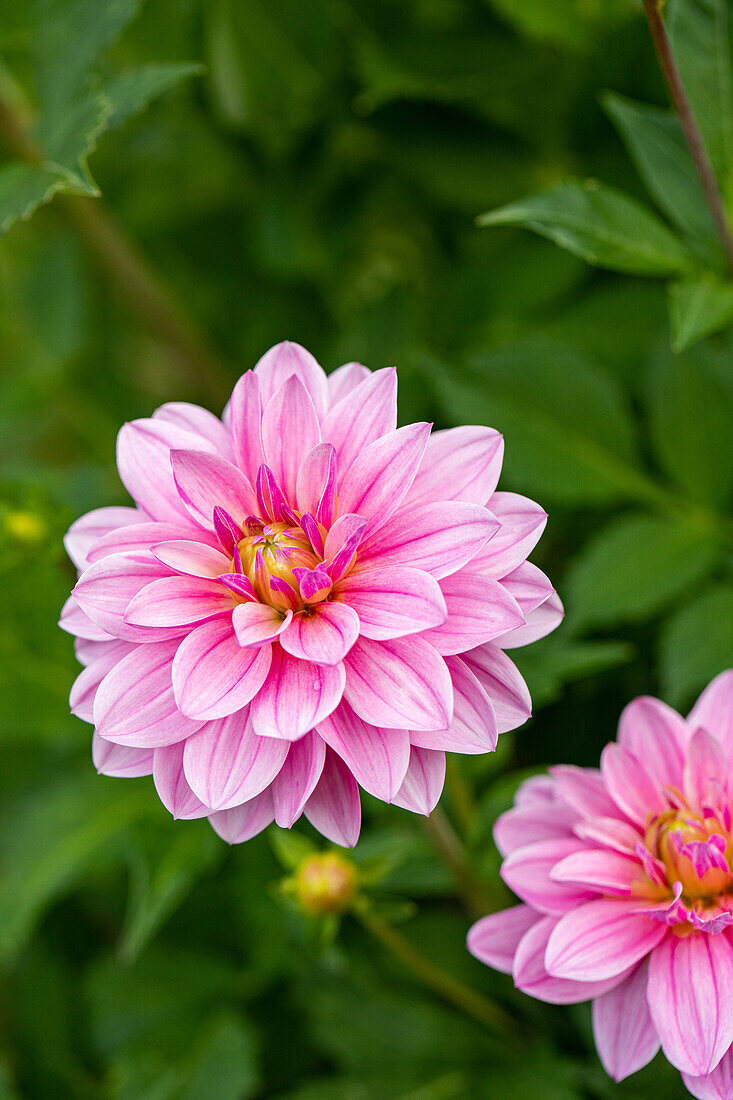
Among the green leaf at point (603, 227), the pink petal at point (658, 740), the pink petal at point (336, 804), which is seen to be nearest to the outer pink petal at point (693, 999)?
the pink petal at point (658, 740)

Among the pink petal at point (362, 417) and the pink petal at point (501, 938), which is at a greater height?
the pink petal at point (362, 417)

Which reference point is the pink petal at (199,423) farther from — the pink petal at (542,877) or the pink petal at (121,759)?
the pink petal at (542,877)

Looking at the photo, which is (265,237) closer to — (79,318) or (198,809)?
(79,318)

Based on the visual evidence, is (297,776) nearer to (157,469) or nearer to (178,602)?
(178,602)

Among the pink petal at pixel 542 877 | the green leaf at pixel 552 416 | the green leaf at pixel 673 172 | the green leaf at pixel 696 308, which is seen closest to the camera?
the pink petal at pixel 542 877

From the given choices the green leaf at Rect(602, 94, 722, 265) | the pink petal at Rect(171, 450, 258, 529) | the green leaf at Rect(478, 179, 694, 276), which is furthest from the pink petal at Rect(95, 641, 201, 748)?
the green leaf at Rect(602, 94, 722, 265)

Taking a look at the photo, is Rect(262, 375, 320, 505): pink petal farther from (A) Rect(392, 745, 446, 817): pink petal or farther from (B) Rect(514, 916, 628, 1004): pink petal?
(B) Rect(514, 916, 628, 1004): pink petal

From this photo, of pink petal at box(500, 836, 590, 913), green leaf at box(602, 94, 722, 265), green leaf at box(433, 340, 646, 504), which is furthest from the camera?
green leaf at box(433, 340, 646, 504)
